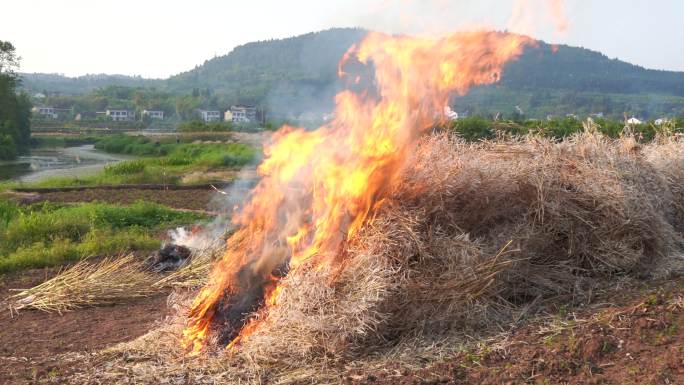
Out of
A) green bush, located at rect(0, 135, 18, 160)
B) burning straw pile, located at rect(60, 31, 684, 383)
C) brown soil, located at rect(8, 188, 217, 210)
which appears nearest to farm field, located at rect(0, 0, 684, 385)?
burning straw pile, located at rect(60, 31, 684, 383)

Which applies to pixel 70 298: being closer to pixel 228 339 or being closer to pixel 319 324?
pixel 228 339

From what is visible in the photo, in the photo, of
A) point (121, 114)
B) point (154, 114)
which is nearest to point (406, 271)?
point (154, 114)

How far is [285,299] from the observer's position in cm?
570

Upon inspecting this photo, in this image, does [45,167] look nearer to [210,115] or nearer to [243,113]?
[243,113]

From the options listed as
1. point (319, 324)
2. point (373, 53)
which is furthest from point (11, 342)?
Result: point (373, 53)

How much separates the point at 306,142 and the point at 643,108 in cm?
7467

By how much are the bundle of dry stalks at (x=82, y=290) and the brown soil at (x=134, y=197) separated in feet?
33.8

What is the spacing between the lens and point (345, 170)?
635 centimetres

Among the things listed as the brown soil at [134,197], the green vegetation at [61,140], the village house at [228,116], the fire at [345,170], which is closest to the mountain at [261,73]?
the village house at [228,116]

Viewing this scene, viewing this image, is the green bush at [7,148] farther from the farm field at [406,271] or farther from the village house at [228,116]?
the farm field at [406,271]

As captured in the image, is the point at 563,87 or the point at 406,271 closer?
the point at 406,271

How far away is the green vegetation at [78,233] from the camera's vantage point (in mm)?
10555

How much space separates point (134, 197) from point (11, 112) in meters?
39.5

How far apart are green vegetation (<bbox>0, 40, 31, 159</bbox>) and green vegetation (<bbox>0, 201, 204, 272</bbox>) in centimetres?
3829
